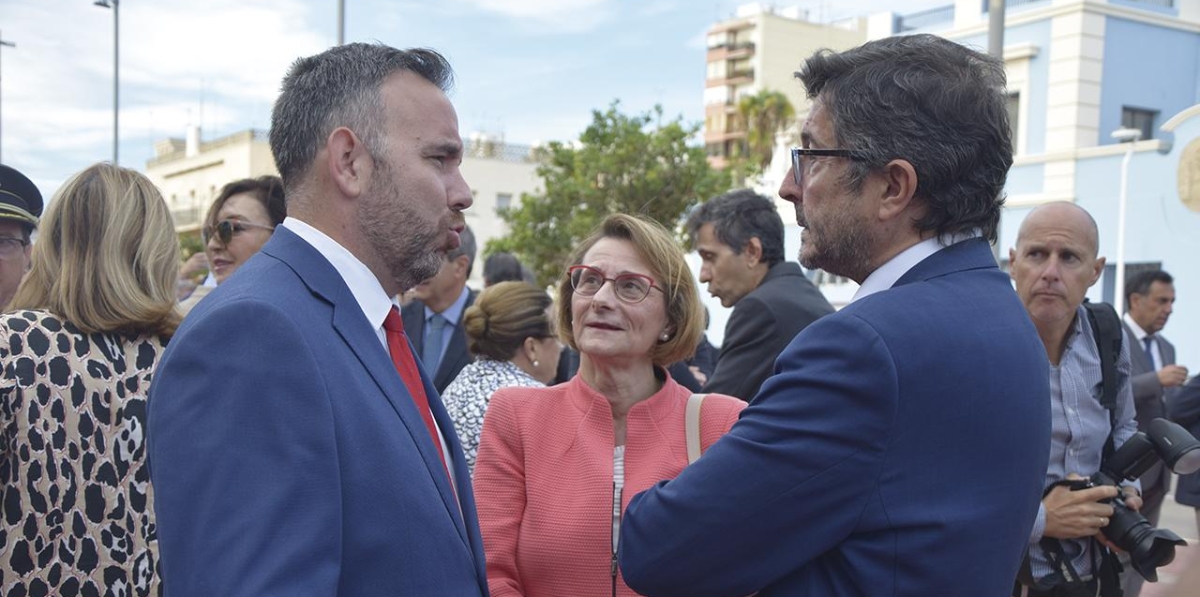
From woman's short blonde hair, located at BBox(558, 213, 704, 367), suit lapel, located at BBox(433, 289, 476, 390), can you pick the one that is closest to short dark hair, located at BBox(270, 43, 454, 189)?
woman's short blonde hair, located at BBox(558, 213, 704, 367)

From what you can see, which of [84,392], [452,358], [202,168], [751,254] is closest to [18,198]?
[84,392]

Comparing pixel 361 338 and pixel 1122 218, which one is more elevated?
pixel 1122 218

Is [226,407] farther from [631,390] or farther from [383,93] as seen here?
[631,390]

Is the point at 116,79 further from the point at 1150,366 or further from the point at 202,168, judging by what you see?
the point at 202,168

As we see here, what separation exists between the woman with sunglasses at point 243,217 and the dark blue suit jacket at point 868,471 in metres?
3.17

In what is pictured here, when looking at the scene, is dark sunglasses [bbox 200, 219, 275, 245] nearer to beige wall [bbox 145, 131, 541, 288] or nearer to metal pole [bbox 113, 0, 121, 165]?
metal pole [bbox 113, 0, 121, 165]

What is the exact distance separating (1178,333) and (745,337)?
48.4 ft

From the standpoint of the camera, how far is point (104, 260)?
3.14 metres

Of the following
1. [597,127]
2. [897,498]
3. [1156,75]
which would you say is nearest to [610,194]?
[597,127]

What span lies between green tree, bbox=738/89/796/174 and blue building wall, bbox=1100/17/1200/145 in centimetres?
3604

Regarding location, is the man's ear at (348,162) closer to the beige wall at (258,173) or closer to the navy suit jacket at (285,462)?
the navy suit jacket at (285,462)

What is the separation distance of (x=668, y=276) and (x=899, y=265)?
1.40 meters

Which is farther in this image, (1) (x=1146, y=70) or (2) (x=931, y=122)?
(1) (x=1146, y=70)

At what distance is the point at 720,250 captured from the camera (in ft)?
17.3
